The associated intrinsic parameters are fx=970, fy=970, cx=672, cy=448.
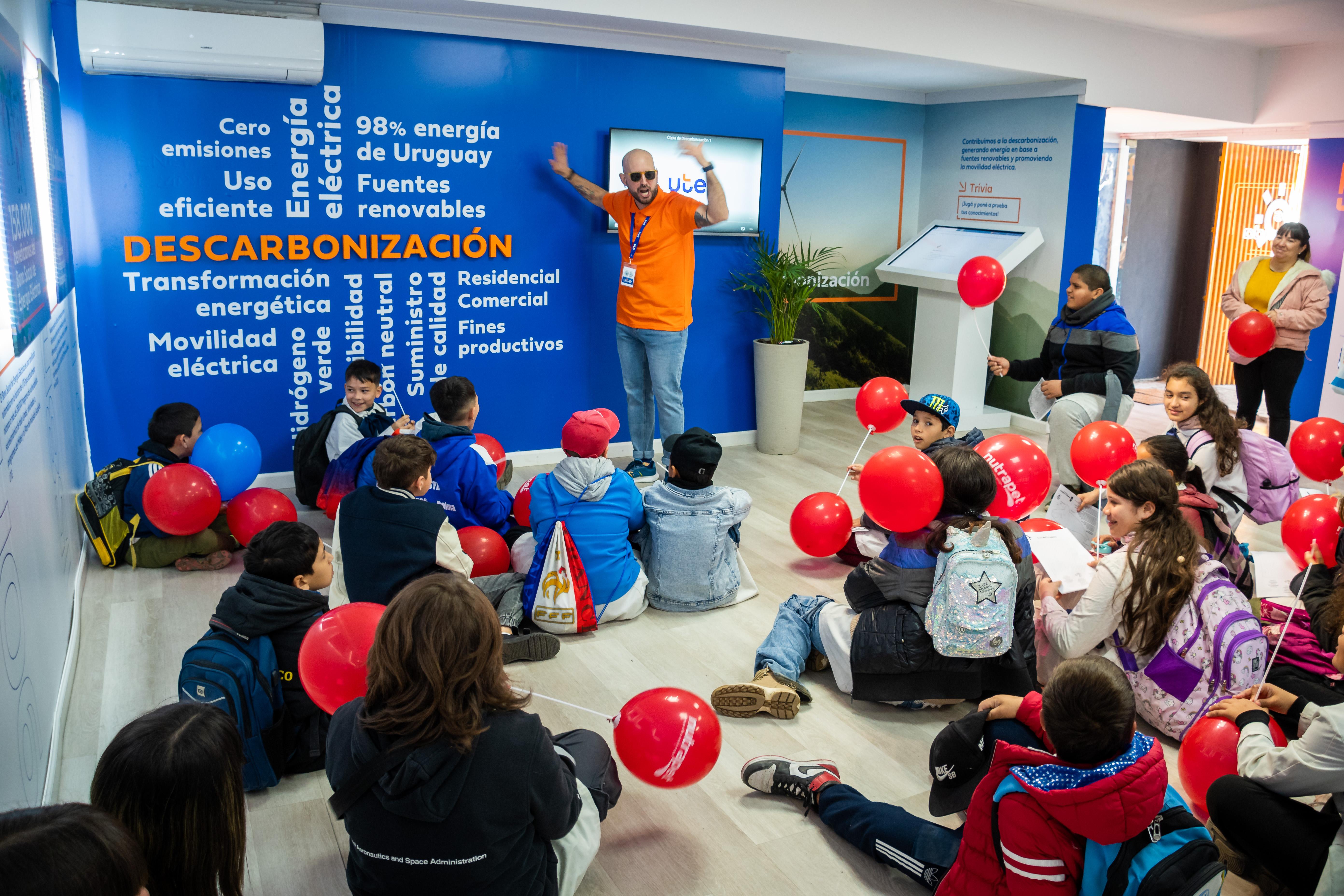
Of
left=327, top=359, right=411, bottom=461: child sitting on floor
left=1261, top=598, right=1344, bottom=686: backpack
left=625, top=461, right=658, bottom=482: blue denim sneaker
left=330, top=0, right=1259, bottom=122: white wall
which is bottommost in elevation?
left=625, top=461, right=658, bottom=482: blue denim sneaker

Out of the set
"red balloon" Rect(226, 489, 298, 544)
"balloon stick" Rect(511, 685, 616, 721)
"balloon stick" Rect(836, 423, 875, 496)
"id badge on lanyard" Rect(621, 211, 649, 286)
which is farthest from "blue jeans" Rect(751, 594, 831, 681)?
"id badge on lanyard" Rect(621, 211, 649, 286)

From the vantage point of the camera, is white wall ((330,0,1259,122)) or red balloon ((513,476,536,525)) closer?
red balloon ((513,476,536,525))

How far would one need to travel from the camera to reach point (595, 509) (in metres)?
3.73

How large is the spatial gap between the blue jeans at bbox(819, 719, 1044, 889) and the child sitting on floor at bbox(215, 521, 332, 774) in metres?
1.42

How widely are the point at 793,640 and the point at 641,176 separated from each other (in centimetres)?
326

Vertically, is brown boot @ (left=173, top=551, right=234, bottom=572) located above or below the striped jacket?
below

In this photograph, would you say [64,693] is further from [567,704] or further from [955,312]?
[955,312]

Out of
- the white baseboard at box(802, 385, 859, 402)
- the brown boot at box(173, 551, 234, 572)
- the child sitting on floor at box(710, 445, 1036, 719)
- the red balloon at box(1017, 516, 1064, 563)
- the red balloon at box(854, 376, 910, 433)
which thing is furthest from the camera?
the white baseboard at box(802, 385, 859, 402)

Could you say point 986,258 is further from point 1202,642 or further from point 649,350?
point 1202,642

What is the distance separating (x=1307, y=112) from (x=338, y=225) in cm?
725

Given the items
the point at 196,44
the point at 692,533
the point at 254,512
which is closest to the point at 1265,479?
the point at 692,533

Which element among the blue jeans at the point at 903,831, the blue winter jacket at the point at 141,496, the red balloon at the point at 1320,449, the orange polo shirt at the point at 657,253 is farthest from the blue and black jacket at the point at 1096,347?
the blue winter jacket at the point at 141,496

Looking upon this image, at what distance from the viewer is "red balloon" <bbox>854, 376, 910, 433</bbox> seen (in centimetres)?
482

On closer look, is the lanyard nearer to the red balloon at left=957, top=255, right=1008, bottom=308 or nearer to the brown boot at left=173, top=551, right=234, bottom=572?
the red balloon at left=957, top=255, right=1008, bottom=308
